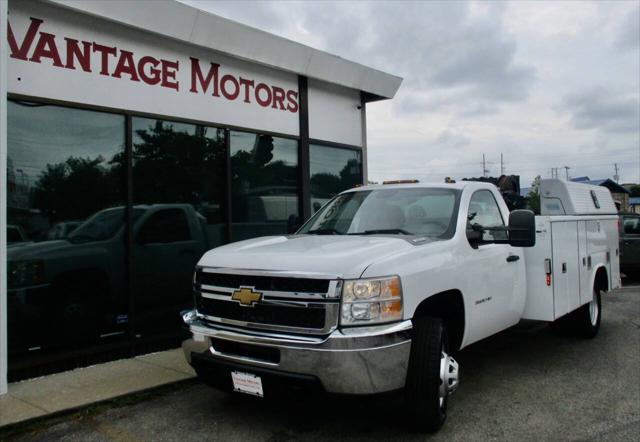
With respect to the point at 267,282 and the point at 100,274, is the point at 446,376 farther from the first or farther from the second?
the point at 100,274

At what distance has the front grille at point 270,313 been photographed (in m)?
3.57

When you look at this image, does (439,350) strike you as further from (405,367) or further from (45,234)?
(45,234)

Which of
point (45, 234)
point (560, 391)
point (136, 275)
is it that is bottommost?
point (560, 391)

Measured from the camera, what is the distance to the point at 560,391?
16.4ft

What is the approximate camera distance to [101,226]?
20.2 ft

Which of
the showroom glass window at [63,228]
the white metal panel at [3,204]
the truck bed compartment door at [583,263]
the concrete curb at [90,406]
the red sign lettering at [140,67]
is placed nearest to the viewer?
the concrete curb at [90,406]

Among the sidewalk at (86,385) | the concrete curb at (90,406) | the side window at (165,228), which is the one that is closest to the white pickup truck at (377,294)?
the concrete curb at (90,406)

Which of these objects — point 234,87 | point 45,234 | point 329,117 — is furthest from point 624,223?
point 45,234

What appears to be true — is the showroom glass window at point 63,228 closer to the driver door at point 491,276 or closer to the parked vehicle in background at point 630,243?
the driver door at point 491,276

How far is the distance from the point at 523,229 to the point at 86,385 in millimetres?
4244

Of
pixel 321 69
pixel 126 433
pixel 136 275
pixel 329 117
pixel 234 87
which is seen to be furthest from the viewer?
pixel 329 117

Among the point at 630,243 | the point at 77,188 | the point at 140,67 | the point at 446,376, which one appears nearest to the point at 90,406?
the point at 77,188

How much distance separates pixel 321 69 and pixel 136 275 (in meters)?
4.54

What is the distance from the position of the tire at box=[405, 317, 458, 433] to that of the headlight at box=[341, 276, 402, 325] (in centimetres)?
33
